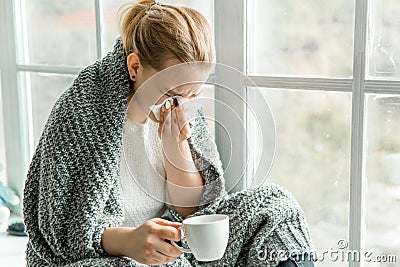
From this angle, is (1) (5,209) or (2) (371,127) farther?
(1) (5,209)

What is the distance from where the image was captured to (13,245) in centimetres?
207

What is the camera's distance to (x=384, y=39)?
1.49 m

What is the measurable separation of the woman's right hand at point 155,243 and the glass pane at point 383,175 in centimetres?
47

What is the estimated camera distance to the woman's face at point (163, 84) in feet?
4.74

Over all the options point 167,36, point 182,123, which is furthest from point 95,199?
point 167,36

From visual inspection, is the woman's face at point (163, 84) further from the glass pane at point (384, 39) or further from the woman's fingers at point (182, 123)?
the glass pane at point (384, 39)

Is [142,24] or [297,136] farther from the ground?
[142,24]

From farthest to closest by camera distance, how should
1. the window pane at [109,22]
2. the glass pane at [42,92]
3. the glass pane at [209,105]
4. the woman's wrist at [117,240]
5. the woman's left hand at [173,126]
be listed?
the glass pane at [42,92]
the window pane at [109,22]
the glass pane at [209,105]
the woman's left hand at [173,126]
the woman's wrist at [117,240]

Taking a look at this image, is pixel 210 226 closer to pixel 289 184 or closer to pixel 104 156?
pixel 104 156

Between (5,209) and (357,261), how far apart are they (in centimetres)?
120

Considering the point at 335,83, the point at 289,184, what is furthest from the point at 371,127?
the point at 289,184

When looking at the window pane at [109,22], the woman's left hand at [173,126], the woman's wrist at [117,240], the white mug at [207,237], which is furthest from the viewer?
the window pane at [109,22]

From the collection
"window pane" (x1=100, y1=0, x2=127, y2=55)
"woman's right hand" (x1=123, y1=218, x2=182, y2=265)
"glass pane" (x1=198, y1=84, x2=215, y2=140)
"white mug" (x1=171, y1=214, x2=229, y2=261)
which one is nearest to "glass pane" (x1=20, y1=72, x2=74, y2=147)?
"window pane" (x1=100, y1=0, x2=127, y2=55)

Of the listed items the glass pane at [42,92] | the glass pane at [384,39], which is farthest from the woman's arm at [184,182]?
the glass pane at [42,92]
